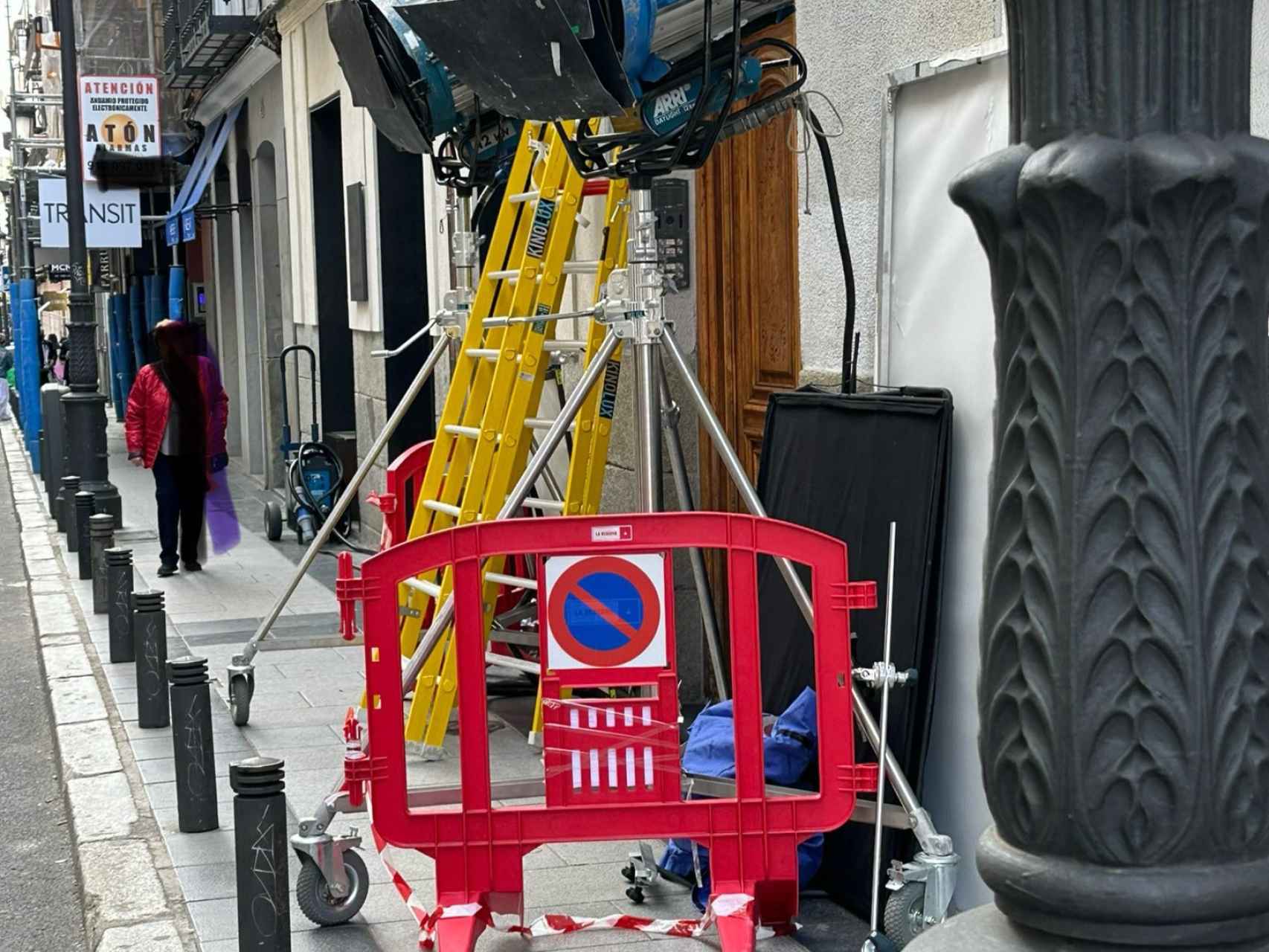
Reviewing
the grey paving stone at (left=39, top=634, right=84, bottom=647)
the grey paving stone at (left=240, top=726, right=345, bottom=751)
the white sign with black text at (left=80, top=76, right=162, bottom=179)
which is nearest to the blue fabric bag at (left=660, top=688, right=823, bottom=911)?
the grey paving stone at (left=240, top=726, right=345, bottom=751)

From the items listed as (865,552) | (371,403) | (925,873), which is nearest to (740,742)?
(925,873)

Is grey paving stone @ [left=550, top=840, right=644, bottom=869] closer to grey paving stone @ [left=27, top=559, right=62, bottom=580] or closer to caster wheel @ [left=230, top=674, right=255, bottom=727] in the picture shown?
caster wheel @ [left=230, top=674, right=255, bottom=727]

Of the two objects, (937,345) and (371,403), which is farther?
(371,403)

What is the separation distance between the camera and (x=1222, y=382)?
161 centimetres

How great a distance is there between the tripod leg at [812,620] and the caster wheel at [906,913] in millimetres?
111

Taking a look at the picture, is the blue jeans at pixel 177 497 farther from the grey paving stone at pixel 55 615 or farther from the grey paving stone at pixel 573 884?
the grey paving stone at pixel 573 884

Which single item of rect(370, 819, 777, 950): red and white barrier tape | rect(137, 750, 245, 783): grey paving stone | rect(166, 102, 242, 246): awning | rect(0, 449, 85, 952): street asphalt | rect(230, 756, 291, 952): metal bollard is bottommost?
rect(0, 449, 85, 952): street asphalt

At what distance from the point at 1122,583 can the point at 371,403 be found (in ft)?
42.0

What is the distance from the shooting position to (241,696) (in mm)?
7902

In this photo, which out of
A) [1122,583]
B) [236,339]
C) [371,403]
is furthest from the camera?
[236,339]

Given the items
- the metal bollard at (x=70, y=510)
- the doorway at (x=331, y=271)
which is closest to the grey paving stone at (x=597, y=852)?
the metal bollard at (x=70, y=510)

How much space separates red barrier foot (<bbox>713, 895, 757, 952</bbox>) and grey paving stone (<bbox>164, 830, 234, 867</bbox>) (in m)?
2.40

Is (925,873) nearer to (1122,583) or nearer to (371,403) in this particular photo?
(1122,583)

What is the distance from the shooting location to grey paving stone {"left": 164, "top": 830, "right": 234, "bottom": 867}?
5.98 m
